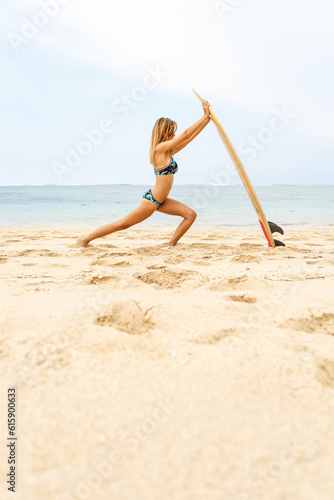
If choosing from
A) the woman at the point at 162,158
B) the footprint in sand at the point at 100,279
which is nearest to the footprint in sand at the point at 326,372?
the footprint in sand at the point at 100,279

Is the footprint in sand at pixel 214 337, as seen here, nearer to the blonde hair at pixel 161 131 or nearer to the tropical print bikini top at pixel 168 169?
the tropical print bikini top at pixel 168 169

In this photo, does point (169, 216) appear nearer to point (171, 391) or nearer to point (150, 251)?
point (150, 251)

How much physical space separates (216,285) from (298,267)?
94 cm

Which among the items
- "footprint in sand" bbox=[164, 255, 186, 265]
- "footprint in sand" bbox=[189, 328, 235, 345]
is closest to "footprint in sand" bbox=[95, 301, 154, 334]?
"footprint in sand" bbox=[189, 328, 235, 345]

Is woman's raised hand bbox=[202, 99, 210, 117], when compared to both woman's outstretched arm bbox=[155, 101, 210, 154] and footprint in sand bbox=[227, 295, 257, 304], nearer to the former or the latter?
woman's outstretched arm bbox=[155, 101, 210, 154]

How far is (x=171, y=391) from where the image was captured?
102cm

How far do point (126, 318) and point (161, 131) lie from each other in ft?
7.60

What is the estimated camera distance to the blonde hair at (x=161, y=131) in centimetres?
334

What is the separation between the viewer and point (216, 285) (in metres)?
2.03

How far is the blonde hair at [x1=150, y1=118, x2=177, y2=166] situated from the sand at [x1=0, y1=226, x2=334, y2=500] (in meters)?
1.89

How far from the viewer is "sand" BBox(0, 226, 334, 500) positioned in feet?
2.48

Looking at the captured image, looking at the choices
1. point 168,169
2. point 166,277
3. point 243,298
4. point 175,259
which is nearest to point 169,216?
point 168,169

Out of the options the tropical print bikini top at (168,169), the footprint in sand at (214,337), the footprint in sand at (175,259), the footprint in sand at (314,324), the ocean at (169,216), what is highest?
the tropical print bikini top at (168,169)

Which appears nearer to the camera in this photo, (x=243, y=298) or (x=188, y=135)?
(x=243, y=298)
